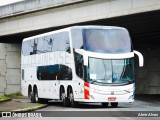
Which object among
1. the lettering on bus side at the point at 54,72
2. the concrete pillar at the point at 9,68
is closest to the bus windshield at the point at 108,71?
the lettering on bus side at the point at 54,72

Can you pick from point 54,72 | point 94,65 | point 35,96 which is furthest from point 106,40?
point 35,96

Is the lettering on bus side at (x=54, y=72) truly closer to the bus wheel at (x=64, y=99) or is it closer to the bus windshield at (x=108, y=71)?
the bus wheel at (x=64, y=99)

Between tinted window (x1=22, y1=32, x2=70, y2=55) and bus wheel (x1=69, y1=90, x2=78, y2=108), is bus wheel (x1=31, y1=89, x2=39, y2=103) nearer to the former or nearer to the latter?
tinted window (x1=22, y1=32, x2=70, y2=55)

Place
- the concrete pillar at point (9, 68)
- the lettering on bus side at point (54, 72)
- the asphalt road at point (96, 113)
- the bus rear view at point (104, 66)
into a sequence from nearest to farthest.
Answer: the asphalt road at point (96, 113) < the bus rear view at point (104, 66) < the lettering on bus side at point (54, 72) < the concrete pillar at point (9, 68)

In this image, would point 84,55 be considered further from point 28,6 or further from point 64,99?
point 28,6

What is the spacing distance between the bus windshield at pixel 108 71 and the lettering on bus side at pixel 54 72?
1.49 meters

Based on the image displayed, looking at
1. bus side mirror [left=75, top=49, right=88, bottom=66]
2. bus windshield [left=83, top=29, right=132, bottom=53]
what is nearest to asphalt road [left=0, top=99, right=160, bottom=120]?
bus side mirror [left=75, top=49, right=88, bottom=66]

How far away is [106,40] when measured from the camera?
24.9 m

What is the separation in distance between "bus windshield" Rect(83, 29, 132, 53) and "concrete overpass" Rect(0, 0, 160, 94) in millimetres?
3519

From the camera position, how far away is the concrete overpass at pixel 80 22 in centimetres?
3108

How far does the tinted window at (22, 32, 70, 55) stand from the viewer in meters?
26.2

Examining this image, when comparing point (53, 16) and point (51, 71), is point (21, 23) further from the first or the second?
point (51, 71)

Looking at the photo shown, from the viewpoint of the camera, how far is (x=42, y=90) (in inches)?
1180

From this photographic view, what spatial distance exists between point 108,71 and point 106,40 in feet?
4.61
